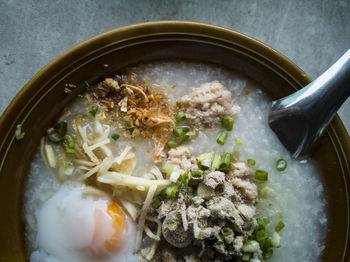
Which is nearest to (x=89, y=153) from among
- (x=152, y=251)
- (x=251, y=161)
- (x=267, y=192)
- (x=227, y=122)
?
(x=152, y=251)

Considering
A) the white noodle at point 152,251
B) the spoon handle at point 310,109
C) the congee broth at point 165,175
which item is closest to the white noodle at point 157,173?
the congee broth at point 165,175

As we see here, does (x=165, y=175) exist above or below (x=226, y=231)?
above

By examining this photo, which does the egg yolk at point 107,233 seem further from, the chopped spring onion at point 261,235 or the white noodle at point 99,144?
the chopped spring onion at point 261,235

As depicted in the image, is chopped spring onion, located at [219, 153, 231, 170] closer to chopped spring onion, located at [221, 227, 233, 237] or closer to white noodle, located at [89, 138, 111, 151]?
chopped spring onion, located at [221, 227, 233, 237]

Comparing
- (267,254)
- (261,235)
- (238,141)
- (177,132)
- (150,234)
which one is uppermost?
(177,132)

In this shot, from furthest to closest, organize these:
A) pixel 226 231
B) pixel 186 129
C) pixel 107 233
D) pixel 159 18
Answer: pixel 159 18 → pixel 186 129 → pixel 107 233 → pixel 226 231

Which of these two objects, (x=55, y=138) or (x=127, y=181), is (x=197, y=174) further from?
(x=55, y=138)

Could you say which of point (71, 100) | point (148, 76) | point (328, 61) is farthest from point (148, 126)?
point (328, 61)

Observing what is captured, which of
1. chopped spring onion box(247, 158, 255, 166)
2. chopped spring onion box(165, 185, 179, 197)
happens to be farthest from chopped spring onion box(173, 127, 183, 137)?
chopped spring onion box(247, 158, 255, 166)
